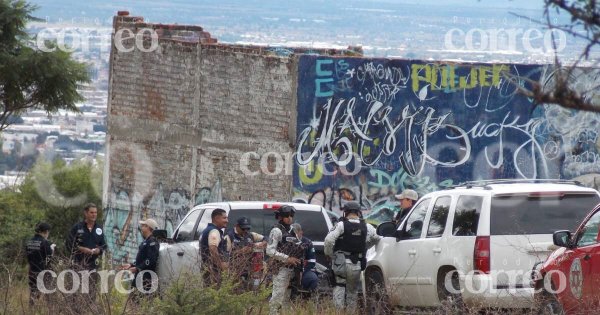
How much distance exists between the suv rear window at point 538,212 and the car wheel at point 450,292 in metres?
0.79

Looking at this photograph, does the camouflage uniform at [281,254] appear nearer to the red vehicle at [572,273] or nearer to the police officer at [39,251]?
the red vehicle at [572,273]

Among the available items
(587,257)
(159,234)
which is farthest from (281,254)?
(587,257)

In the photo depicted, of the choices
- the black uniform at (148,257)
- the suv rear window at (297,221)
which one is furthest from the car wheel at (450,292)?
the black uniform at (148,257)

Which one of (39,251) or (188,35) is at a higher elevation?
(188,35)

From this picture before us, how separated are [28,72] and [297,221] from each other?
11.9m

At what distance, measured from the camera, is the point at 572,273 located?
38.5ft

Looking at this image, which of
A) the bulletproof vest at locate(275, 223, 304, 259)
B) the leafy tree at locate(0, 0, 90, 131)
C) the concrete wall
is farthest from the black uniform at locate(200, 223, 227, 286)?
the leafy tree at locate(0, 0, 90, 131)

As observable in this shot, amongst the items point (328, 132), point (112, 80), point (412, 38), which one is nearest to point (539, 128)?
point (328, 132)

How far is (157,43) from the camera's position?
27.6 metres

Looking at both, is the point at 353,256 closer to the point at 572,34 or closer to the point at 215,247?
the point at 215,247

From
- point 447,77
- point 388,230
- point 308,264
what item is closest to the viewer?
point 308,264

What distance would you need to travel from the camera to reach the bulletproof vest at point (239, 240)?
1393cm

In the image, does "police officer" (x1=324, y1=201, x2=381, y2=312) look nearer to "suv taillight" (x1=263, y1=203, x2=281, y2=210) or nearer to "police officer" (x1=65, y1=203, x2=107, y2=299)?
"suv taillight" (x1=263, y1=203, x2=281, y2=210)

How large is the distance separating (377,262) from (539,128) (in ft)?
30.8
